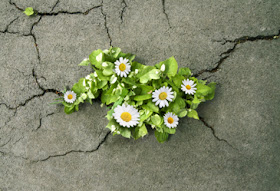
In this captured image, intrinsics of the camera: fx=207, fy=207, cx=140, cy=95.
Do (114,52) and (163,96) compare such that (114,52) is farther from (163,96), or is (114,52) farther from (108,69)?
(163,96)

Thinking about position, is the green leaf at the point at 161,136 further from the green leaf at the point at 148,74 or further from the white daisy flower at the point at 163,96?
the green leaf at the point at 148,74

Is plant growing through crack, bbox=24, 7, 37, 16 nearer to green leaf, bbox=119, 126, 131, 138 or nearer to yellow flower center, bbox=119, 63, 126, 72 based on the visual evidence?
yellow flower center, bbox=119, 63, 126, 72

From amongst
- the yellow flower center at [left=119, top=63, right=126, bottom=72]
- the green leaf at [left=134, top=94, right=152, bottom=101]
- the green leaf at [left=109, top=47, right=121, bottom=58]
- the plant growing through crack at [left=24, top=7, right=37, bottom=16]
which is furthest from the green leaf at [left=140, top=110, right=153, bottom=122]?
the plant growing through crack at [left=24, top=7, right=37, bottom=16]

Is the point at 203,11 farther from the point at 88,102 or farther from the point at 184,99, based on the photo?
the point at 88,102

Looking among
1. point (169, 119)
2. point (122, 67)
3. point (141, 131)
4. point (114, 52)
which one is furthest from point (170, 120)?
point (114, 52)

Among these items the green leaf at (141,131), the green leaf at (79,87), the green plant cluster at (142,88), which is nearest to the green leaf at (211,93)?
the green plant cluster at (142,88)

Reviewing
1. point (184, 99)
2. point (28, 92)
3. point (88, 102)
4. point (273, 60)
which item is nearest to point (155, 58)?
point (184, 99)

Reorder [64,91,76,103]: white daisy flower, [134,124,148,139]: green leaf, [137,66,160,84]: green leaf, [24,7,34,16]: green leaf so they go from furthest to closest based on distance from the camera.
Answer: [24,7,34,16]: green leaf
[64,91,76,103]: white daisy flower
[134,124,148,139]: green leaf
[137,66,160,84]: green leaf

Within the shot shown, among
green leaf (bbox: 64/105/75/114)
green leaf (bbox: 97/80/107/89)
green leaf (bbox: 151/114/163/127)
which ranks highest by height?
green leaf (bbox: 97/80/107/89)

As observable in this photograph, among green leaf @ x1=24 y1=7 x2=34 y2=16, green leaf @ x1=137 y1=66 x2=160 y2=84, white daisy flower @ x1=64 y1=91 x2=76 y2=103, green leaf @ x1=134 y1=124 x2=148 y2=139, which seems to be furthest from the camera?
green leaf @ x1=24 y1=7 x2=34 y2=16
